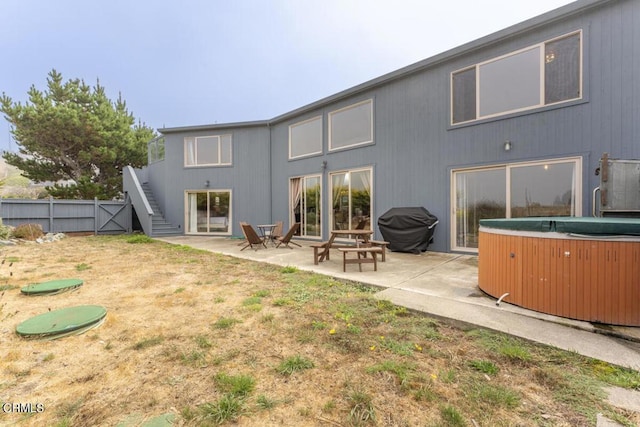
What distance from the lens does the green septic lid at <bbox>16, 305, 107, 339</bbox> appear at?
2604mm

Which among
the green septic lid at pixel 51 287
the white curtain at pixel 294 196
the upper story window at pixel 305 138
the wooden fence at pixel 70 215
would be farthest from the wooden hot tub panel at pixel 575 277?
the wooden fence at pixel 70 215

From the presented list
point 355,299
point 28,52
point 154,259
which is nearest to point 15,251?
point 154,259

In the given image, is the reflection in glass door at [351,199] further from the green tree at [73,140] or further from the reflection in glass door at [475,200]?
the green tree at [73,140]

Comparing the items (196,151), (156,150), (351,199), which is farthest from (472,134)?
(156,150)

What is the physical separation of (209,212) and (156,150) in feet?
15.5

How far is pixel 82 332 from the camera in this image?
8.80ft

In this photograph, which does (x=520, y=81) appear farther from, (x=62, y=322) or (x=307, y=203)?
(x=62, y=322)

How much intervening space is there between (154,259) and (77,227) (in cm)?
901

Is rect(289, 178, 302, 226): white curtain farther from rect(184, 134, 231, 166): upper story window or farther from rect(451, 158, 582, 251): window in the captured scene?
rect(451, 158, 582, 251): window

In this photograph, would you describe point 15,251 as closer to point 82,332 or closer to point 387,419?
point 82,332

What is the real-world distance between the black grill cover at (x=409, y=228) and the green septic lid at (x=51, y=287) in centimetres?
637

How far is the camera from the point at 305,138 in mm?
10320

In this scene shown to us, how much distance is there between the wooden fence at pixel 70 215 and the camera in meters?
10.8

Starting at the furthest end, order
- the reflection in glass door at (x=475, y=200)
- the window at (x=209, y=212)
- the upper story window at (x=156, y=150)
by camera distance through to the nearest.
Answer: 1. the upper story window at (x=156, y=150)
2. the window at (x=209, y=212)
3. the reflection in glass door at (x=475, y=200)
